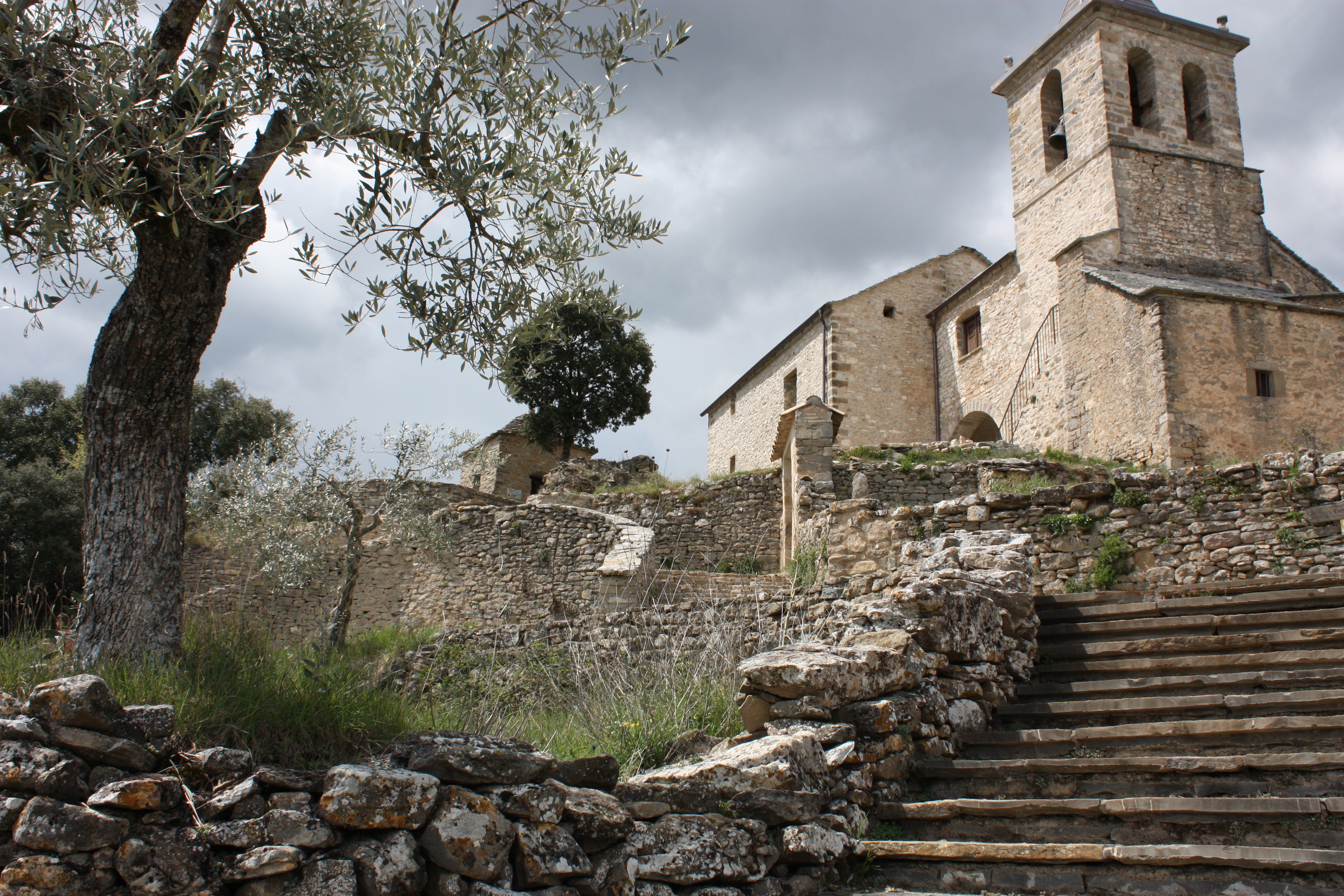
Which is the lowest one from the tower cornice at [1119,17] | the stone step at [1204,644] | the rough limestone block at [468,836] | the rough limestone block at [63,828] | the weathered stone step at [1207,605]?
the rough limestone block at [468,836]

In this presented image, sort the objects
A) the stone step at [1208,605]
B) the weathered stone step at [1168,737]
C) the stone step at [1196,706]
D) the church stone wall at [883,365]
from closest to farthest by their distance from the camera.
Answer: the weathered stone step at [1168,737] < the stone step at [1196,706] < the stone step at [1208,605] < the church stone wall at [883,365]

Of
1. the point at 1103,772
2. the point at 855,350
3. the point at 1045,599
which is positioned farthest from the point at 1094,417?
the point at 1103,772

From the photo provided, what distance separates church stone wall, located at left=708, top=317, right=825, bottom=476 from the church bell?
26.7ft

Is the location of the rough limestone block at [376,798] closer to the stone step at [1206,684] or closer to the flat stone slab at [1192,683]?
the flat stone slab at [1192,683]

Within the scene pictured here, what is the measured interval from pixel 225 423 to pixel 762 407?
61.1 feet

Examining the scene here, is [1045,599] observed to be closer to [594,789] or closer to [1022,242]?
[594,789]

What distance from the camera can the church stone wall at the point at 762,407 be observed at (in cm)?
2702

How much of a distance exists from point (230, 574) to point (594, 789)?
55.2ft

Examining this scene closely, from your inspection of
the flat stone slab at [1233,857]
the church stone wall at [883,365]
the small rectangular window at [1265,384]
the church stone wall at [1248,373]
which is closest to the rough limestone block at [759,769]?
the flat stone slab at [1233,857]

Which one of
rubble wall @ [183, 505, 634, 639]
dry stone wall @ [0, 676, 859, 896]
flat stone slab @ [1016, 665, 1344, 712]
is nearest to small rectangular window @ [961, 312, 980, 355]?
rubble wall @ [183, 505, 634, 639]

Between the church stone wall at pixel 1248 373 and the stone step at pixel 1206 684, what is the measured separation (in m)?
12.6

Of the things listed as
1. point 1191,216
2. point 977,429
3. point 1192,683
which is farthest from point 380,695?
point 977,429

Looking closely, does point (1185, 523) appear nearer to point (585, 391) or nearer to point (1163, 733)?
point (1163, 733)

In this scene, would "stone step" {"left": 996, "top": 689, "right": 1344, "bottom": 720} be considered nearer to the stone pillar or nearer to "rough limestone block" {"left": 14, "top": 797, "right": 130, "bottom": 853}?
"rough limestone block" {"left": 14, "top": 797, "right": 130, "bottom": 853}
